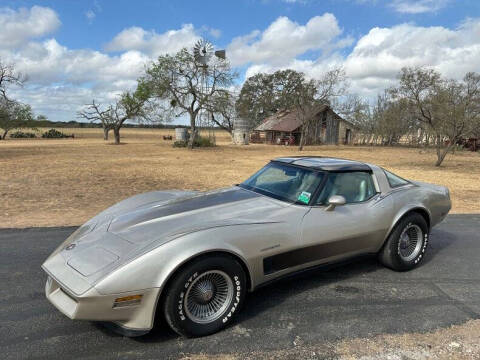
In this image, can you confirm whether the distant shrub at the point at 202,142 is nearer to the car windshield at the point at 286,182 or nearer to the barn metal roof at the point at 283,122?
the barn metal roof at the point at 283,122

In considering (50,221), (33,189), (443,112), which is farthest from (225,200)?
(443,112)

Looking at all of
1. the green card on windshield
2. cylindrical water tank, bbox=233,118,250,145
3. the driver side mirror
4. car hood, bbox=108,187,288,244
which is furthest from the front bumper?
cylindrical water tank, bbox=233,118,250,145

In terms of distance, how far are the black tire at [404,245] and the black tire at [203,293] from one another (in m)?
1.99

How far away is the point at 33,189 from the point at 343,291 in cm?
900

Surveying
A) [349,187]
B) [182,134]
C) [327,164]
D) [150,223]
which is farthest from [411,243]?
[182,134]

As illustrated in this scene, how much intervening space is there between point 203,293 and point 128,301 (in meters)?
0.59

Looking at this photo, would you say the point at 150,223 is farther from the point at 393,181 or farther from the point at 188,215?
the point at 393,181

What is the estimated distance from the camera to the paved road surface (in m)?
2.54

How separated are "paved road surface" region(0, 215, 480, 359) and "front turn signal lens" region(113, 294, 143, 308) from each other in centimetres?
43

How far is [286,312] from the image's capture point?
3086 mm

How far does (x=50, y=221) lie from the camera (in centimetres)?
594

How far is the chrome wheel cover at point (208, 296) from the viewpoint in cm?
263

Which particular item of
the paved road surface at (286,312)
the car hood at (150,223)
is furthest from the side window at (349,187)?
the paved road surface at (286,312)

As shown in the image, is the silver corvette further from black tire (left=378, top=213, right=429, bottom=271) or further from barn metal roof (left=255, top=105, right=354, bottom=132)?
barn metal roof (left=255, top=105, right=354, bottom=132)
